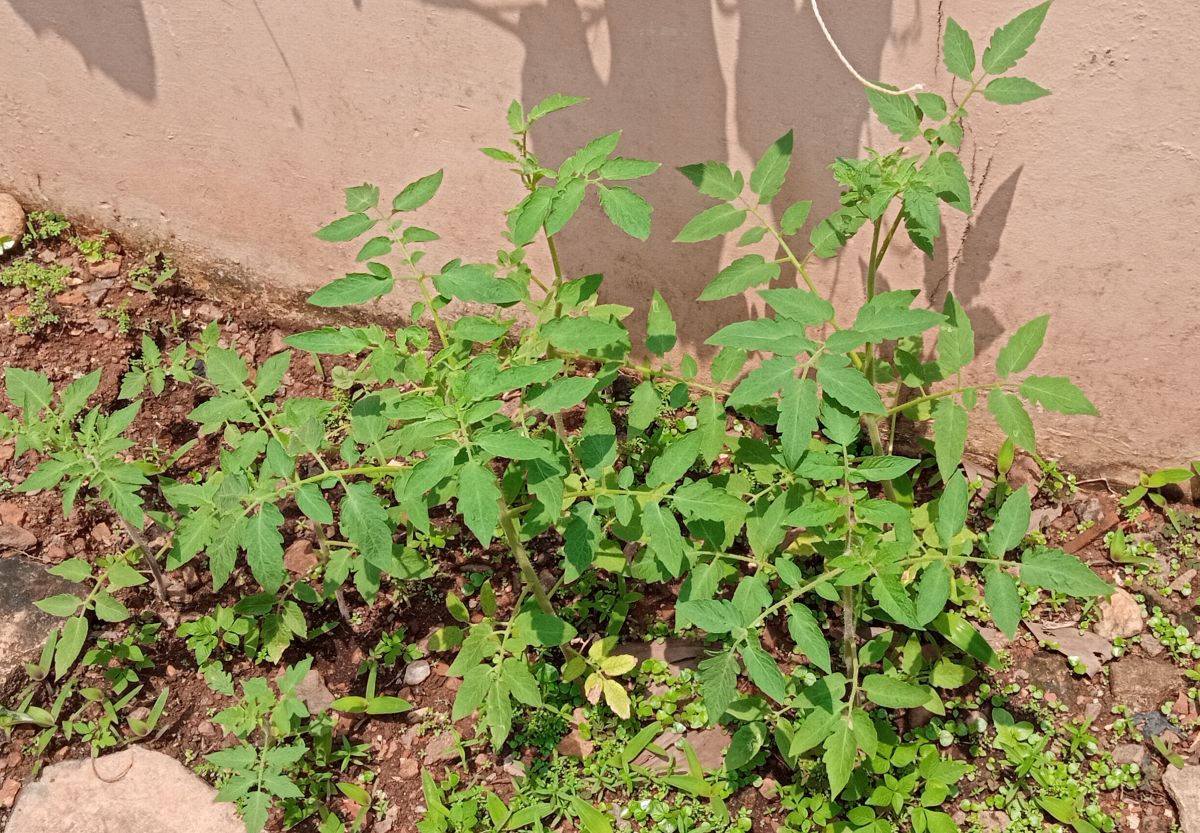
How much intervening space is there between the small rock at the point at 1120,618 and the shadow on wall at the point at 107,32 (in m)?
3.62

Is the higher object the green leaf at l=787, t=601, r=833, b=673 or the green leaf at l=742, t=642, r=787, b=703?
the green leaf at l=787, t=601, r=833, b=673

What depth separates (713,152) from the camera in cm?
297

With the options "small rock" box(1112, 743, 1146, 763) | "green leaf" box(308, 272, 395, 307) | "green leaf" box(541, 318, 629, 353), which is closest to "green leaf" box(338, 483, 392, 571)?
"green leaf" box(308, 272, 395, 307)

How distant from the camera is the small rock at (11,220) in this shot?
13.4 ft

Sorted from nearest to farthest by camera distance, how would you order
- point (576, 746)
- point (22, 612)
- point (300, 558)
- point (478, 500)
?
1. point (478, 500)
2. point (576, 746)
3. point (22, 612)
4. point (300, 558)

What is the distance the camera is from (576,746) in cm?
288

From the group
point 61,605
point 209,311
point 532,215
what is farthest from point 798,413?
point 209,311

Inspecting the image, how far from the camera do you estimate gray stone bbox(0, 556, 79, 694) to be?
306 centimetres

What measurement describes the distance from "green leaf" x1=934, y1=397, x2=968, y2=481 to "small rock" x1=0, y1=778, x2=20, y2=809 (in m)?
2.75

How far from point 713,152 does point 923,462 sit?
1229 mm

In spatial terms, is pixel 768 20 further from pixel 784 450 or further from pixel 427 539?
pixel 427 539

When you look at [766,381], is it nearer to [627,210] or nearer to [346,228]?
[627,210]

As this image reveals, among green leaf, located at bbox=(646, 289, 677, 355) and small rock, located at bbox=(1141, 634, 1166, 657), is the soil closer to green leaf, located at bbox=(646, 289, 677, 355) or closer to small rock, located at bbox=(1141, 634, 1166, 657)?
small rock, located at bbox=(1141, 634, 1166, 657)

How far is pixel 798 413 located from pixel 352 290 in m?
1.08
